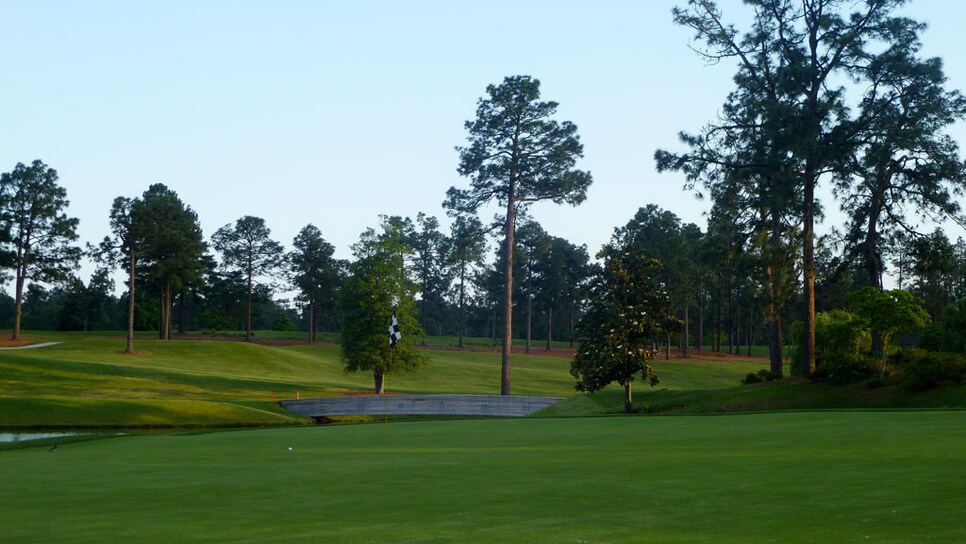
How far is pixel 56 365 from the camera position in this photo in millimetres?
53656

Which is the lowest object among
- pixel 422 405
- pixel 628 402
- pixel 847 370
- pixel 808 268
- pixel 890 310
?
pixel 422 405

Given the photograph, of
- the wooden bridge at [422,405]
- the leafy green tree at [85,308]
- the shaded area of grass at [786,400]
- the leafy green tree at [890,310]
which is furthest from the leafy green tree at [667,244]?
the leafy green tree at [85,308]

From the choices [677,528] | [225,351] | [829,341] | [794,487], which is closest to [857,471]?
[794,487]

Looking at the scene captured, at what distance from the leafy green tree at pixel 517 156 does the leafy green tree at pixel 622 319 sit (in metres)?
14.1

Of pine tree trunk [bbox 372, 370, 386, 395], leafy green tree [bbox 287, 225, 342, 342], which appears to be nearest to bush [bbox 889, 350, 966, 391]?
pine tree trunk [bbox 372, 370, 386, 395]

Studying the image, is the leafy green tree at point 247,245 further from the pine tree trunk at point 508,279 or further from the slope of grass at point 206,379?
the pine tree trunk at point 508,279

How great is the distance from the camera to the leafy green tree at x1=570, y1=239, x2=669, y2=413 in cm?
3669

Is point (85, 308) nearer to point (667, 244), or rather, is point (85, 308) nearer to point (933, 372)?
point (667, 244)

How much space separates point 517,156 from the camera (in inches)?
2047

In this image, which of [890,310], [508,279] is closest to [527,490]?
[890,310]

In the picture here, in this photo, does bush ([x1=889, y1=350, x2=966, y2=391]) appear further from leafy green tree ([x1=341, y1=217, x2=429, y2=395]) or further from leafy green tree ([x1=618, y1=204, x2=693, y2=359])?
leafy green tree ([x1=618, y1=204, x2=693, y2=359])

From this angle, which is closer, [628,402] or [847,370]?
[847,370]

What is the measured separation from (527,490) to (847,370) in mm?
26525

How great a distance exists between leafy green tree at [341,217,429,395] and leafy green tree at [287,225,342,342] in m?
47.0
